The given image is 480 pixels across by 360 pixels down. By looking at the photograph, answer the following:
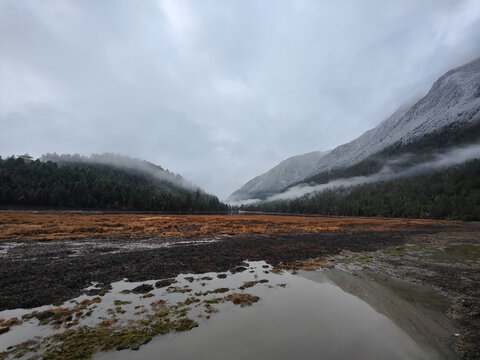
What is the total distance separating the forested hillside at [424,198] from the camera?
106688mm

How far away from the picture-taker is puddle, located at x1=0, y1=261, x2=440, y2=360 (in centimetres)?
623

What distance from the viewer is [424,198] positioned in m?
136

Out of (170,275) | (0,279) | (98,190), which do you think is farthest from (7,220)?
(98,190)

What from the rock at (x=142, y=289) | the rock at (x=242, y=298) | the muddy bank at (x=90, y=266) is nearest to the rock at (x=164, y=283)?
the rock at (x=142, y=289)

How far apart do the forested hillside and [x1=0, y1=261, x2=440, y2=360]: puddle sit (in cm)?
13078

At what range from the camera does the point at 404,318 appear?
27.9 ft

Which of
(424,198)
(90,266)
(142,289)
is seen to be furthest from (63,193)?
(424,198)

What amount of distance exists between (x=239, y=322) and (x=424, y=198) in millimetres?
173234

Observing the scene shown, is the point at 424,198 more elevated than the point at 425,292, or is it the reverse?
the point at 424,198

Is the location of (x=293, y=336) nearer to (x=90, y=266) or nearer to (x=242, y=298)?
(x=242, y=298)

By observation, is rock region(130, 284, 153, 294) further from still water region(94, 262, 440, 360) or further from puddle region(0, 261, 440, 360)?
still water region(94, 262, 440, 360)

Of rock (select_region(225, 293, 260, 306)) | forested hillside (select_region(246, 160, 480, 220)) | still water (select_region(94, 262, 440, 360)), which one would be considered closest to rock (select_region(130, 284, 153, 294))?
rock (select_region(225, 293, 260, 306))

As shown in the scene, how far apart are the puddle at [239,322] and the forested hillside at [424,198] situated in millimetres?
130779

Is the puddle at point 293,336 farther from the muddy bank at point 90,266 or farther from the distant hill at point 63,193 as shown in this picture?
the distant hill at point 63,193
